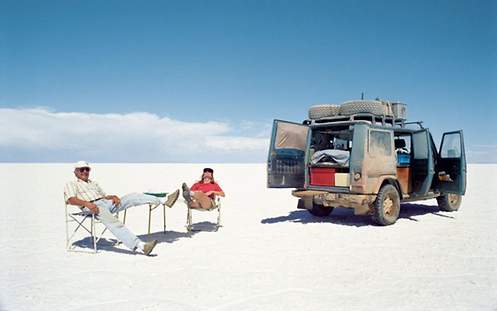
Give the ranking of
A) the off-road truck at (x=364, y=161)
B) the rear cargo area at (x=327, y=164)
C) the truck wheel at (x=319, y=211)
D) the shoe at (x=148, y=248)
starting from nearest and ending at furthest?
the shoe at (x=148, y=248) → the off-road truck at (x=364, y=161) → the rear cargo area at (x=327, y=164) → the truck wheel at (x=319, y=211)

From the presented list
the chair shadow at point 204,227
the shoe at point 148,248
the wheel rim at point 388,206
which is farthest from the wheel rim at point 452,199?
the shoe at point 148,248

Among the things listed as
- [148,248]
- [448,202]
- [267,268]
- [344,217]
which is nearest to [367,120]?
[344,217]

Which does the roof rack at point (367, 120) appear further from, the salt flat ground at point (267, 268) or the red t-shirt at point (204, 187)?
the red t-shirt at point (204, 187)

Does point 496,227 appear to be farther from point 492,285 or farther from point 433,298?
point 433,298

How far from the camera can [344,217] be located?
953 centimetres

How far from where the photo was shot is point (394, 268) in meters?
5.07

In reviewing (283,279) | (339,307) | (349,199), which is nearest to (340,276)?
(283,279)

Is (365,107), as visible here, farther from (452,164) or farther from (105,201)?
(105,201)

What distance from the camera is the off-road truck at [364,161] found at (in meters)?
7.88

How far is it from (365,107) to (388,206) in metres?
2.06

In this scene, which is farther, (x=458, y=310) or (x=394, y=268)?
(x=394, y=268)

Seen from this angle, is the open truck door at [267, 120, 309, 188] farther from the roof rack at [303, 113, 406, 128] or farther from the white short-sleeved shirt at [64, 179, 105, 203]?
the white short-sleeved shirt at [64, 179, 105, 203]

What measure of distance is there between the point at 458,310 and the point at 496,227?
17.0 feet

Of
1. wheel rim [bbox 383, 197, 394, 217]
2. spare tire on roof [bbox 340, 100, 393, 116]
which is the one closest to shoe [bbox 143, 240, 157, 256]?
wheel rim [bbox 383, 197, 394, 217]
